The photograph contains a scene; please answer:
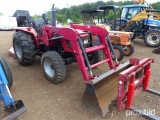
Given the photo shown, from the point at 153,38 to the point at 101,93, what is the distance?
589 cm

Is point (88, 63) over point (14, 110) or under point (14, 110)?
over

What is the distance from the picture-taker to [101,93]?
2854 mm

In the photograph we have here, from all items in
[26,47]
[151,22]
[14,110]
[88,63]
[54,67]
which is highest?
[151,22]

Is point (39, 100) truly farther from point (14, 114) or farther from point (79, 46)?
point (79, 46)

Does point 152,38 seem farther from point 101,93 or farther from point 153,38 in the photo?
point 101,93

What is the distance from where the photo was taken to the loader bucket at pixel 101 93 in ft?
8.95

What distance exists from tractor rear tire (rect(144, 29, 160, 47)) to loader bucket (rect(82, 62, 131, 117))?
5.32 meters

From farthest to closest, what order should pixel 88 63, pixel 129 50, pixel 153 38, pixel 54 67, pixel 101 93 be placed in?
pixel 153 38, pixel 129 50, pixel 54 67, pixel 88 63, pixel 101 93

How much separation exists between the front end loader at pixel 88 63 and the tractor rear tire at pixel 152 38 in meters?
4.25

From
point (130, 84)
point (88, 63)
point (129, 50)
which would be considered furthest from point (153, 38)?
point (130, 84)

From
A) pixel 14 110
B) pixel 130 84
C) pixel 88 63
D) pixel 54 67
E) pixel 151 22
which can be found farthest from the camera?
pixel 151 22

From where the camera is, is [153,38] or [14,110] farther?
[153,38]

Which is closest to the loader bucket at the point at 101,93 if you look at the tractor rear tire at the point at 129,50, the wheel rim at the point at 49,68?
the wheel rim at the point at 49,68

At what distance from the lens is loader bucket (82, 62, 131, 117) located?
8.95 ft
